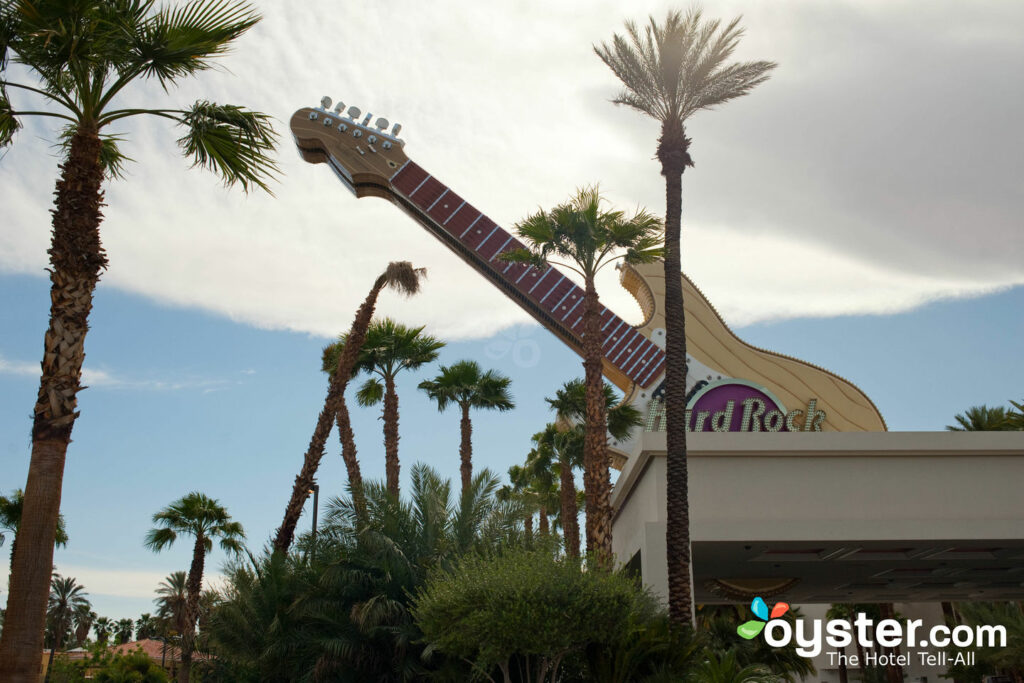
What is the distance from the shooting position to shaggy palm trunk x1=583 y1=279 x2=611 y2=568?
1546cm

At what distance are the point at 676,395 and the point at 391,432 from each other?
1153cm

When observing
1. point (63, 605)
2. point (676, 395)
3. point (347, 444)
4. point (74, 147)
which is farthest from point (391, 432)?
point (63, 605)

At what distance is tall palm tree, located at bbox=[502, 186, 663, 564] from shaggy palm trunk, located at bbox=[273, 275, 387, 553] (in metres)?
5.42

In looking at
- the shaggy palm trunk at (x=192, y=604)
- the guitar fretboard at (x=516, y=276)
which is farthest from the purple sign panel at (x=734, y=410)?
the shaggy palm trunk at (x=192, y=604)

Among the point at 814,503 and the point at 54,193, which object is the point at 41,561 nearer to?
the point at 54,193

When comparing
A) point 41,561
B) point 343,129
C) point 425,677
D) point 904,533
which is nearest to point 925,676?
point 904,533

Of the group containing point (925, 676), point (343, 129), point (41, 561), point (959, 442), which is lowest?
point (925, 676)

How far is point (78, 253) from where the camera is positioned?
8.23 m

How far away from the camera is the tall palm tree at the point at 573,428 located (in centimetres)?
2198

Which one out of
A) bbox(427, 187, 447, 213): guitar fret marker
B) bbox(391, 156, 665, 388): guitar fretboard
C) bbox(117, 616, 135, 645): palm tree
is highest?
bbox(427, 187, 447, 213): guitar fret marker

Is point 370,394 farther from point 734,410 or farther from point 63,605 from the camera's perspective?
point 63,605

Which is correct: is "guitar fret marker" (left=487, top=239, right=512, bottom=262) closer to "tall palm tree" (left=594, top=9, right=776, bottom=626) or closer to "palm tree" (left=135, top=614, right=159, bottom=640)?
"tall palm tree" (left=594, top=9, right=776, bottom=626)

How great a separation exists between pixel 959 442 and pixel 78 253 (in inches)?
551

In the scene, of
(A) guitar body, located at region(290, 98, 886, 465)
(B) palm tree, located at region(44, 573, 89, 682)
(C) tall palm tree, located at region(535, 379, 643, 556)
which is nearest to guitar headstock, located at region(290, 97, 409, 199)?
(A) guitar body, located at region(290, 98, 886, 465)
